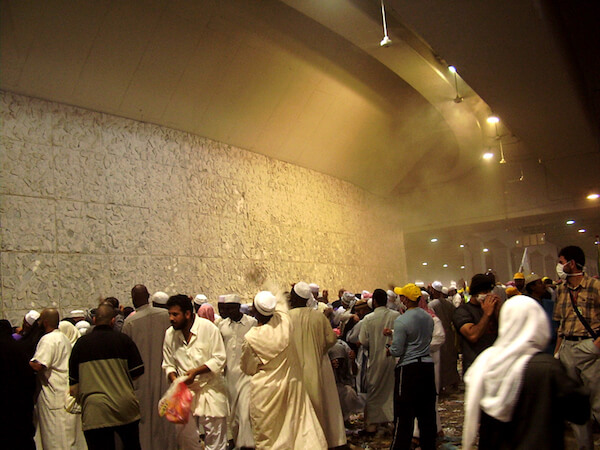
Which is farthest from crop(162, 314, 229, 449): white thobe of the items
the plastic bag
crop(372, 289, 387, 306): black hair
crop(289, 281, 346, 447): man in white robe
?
crop(372, 289, 387, 306): black hair

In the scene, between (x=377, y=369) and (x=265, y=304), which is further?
(x=377, y=369)

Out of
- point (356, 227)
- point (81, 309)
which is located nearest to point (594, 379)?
point (81, 309)

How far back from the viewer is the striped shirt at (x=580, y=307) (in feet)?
14.8

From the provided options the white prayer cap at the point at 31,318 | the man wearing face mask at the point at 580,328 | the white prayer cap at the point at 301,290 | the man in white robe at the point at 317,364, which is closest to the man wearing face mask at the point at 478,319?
the man wearing face mask at the point at 580,328

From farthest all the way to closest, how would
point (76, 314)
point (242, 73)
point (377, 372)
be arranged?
point (242, 73)
point (76, 314)
point (377, 372)

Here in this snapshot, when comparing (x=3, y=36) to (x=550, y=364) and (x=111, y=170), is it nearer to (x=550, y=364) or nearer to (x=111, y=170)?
(x=111, y=170)

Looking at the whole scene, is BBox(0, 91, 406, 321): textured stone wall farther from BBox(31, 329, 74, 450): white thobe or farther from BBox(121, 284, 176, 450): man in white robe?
BBox(31, 329, 74, 450): white thobe

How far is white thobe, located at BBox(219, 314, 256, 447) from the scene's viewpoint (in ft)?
18.6

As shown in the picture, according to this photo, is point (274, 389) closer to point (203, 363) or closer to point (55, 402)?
point (203, 363)

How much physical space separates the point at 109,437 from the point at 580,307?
3982 millimetres

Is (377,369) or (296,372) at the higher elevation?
(296,372)

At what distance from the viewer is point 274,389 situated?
451 centimetres

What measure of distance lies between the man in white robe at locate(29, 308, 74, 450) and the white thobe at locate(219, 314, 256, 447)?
171 centimetres

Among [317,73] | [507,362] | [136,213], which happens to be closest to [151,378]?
[507,362]
